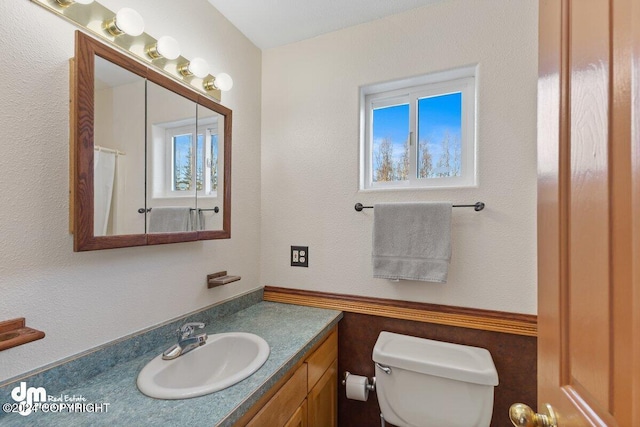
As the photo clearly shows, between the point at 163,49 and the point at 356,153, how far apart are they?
3.21 feet

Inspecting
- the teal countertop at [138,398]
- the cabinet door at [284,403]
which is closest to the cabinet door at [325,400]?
the cabinet door at [284,403]

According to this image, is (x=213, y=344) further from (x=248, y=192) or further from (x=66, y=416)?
(x=248, y=192)

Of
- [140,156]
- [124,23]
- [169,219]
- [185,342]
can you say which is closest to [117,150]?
[140,156]

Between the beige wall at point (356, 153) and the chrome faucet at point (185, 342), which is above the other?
A: the beige wall at point (356, 153)

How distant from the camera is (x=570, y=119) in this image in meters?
0.53

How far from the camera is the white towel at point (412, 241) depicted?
131cm

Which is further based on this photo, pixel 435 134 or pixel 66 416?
pixel 435 134

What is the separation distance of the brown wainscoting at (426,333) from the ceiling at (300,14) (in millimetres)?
1500

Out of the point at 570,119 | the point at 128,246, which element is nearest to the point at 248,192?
the point at 128,246

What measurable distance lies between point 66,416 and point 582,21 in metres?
1.43

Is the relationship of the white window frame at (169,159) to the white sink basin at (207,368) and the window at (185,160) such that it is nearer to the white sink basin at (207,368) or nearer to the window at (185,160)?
the window at (185,160)

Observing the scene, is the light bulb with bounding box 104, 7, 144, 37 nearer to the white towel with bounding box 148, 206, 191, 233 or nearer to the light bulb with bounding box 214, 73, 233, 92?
the light bulb with bounding box 214, 73, 233, 92

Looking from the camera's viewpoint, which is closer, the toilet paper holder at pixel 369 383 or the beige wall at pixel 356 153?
the beige wall at pixel 356 153

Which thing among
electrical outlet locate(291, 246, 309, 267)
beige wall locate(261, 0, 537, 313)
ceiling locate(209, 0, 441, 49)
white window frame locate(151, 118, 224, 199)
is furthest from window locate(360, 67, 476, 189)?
white window frame locate(151, 118, 224, 199)
